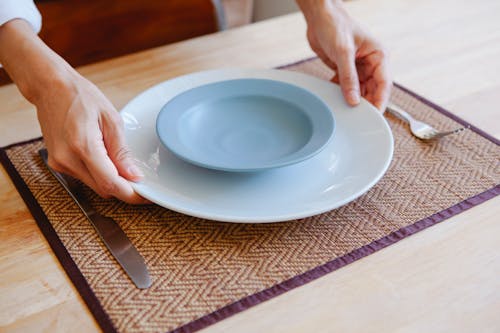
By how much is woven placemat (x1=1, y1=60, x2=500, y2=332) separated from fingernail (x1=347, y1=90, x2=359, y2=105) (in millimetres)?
97

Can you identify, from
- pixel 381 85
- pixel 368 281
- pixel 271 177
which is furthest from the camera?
pixel 381 85

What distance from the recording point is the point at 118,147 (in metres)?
0.70

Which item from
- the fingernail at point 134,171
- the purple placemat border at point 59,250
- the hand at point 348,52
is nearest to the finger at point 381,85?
the hand at point 348,52

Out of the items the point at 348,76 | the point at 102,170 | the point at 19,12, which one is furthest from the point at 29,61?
the point at 348,76

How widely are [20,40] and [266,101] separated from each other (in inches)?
14.3

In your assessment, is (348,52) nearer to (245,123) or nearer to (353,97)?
(353,97)

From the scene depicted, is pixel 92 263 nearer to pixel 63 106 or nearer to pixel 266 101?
pixel 63 106

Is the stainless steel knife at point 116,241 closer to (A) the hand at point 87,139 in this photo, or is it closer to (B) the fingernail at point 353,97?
(A) the hand at point 87,139

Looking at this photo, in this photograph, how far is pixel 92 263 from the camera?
62cm

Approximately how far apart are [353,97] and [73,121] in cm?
41

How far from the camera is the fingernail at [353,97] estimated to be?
2.77ft

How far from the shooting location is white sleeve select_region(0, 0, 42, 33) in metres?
0.81

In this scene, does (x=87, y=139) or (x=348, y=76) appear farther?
(x=348, y=76)

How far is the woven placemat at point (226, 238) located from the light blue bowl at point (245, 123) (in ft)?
0.31
